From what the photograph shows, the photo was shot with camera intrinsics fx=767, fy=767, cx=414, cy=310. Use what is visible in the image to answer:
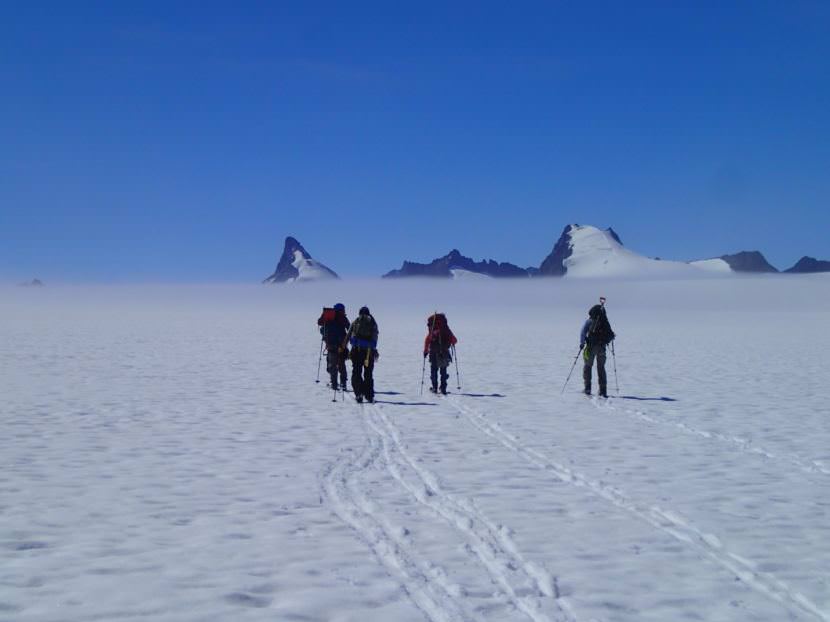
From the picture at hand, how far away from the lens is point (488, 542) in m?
6.82

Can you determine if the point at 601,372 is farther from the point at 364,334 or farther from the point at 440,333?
the point at 364,334

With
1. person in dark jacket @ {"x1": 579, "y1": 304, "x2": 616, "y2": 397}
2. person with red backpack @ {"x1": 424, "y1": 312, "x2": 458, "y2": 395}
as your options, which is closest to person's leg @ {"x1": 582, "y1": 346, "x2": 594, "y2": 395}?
person in dark jacket @ {"x1": 579, "y1": 304, "x2": 616, "y2": 397}

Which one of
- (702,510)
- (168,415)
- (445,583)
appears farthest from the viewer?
(168,415)

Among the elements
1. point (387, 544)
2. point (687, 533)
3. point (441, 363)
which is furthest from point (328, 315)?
point (687, 533)

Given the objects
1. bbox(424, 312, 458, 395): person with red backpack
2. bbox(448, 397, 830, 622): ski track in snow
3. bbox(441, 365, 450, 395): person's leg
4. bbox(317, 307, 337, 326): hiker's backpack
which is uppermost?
bbox(317, 307, 337, 326): hiker's backpack

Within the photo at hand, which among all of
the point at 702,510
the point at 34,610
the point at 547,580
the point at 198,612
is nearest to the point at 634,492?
the point at 702,510

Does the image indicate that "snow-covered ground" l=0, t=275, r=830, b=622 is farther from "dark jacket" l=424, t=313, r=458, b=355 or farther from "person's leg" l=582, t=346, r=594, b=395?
"dark jacket" l=424, t=313, r=458, b=355

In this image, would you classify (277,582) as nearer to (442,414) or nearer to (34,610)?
(34,610)

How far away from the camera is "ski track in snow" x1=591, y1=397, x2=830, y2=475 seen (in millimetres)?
10330

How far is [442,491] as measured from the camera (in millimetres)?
8688

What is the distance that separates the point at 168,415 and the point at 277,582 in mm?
9477

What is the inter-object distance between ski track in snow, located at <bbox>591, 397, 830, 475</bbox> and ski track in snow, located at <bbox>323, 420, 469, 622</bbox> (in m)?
5.70

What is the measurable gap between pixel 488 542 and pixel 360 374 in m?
10.3

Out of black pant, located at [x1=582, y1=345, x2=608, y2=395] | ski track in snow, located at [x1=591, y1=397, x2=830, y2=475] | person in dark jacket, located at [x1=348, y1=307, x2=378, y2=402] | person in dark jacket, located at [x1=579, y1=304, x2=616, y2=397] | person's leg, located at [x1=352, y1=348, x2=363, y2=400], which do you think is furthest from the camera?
black pant, located at [x1=582, y1=345, x2=608, y2=395]
